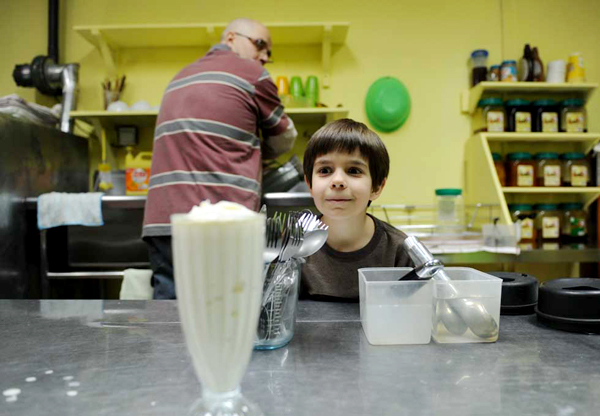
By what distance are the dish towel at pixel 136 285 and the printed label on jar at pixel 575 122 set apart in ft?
7.98

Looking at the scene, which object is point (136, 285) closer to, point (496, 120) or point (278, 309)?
point (278, 309)

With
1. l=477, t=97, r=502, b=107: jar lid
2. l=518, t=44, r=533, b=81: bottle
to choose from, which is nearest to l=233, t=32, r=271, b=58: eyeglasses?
l=477, t=97, r=502, b=107: jar lid

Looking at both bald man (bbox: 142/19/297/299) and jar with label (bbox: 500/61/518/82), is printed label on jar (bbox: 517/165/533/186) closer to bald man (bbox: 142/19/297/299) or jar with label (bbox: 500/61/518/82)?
jar with label (bbox: 500/61/518/82)

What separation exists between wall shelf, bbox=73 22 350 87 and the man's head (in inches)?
22.9

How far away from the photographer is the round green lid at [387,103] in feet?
8.71

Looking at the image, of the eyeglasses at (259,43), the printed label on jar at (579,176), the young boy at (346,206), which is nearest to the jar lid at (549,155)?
the printed label on jar at (579,176)

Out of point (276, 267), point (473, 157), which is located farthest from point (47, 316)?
Answer: point (473, 157)

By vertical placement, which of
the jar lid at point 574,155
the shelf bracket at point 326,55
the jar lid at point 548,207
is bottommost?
the jar lid at point 548,207

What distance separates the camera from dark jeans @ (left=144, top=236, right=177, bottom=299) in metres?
1.54

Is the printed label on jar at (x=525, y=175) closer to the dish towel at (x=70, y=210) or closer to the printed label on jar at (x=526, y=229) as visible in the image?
the printed label on jar at (x=526, y=229)

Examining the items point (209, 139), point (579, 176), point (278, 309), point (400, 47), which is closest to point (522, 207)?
point (579, 176)

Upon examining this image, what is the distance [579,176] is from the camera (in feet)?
8.09

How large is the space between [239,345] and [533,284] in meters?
0.71

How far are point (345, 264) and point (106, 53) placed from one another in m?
2.23
